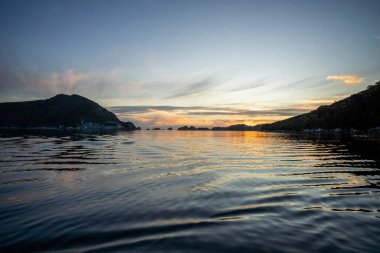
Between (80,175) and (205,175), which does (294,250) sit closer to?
(205,175)

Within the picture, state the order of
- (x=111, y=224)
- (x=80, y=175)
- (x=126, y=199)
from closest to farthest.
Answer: (x=111, y=224)
(x=126, y=199)
(x=80, y=175)

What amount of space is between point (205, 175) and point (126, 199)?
10.7m

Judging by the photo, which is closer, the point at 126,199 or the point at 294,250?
the point at 294,250

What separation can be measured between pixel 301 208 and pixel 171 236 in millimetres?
8287

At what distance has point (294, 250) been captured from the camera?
836cm

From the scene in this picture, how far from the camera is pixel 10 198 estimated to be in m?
15.3

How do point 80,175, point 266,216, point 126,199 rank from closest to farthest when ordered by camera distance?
point 266,216 → point 126,199 → point 80,175

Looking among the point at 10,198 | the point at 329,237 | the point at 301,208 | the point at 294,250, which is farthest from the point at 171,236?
the point at 10,198

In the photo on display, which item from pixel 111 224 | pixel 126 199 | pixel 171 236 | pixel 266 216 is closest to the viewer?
pixel 171 236

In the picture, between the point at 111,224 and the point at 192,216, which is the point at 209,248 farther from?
the point at 111,224

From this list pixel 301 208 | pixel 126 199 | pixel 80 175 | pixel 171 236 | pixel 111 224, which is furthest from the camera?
pixel 80 175

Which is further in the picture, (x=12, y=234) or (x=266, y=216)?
(x=266, y=216)

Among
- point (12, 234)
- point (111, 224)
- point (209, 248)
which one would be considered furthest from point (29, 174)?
Result: point (209, 248)

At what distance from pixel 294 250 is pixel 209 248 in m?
3.15
